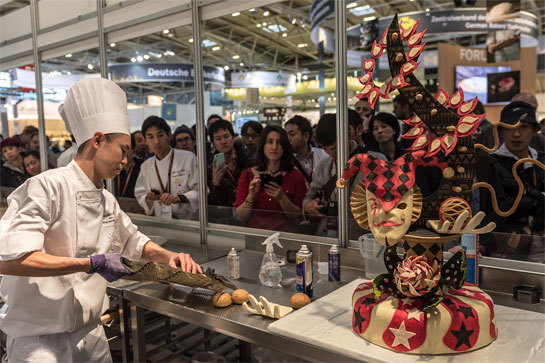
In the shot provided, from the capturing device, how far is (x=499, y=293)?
6.16ft

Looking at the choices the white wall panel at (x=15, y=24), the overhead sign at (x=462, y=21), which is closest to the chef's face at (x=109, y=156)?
the white wall panel at (x=15, y=24)

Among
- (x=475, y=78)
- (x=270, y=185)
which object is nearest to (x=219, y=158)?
(x=270, y=185)

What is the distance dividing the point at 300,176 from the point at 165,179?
1.09 meters

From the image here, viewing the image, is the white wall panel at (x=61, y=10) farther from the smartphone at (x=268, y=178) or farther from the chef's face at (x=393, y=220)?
the chef's face at (x=393, y=220)

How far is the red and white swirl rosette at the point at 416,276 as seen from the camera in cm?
128

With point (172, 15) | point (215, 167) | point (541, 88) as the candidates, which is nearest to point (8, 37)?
point (172, 15)

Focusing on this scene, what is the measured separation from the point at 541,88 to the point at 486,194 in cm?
1229

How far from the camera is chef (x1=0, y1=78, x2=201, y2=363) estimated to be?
1.47m

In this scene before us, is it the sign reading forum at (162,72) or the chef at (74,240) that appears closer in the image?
Answer: the chef at (74,240)

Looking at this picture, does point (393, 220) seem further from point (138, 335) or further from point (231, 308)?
point (138, 335)

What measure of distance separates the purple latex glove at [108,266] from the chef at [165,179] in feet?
5.27

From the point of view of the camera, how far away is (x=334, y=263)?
2.01 metres

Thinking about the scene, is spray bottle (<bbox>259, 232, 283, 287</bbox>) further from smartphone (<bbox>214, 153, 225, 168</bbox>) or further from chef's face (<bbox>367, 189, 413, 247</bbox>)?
smartphone (<bbox>214, 153, 225, 168</bbox>)

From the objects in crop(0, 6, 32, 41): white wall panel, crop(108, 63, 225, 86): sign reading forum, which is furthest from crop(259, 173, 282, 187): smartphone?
crop(108, 63, 225, 86): sign reading forum
